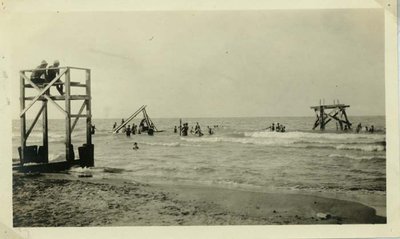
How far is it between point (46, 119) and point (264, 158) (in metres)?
1.33

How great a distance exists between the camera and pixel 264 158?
8.64 ft

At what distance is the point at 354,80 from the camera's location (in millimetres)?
2648

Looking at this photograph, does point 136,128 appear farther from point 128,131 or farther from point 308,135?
point 308,135

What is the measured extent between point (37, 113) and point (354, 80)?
74.6 inches

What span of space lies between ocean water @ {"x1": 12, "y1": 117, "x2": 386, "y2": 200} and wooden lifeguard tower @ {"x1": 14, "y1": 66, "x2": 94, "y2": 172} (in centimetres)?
5

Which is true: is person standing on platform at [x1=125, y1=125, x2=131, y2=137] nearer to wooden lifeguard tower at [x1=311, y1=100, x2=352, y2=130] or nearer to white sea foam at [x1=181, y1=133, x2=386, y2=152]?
white sea foam at [x1=181, y1=133, x2=386, y2=152]

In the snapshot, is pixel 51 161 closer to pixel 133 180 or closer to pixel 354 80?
pixel 133 180

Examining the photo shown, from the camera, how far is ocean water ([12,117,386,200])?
2627 millimetres

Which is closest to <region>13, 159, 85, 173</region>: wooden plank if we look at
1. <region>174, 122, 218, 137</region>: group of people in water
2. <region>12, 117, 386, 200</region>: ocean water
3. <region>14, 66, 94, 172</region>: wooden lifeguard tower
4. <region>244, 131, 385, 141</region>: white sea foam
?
<region>14, 66, 94, 172</region>: wooden lifeguard tower

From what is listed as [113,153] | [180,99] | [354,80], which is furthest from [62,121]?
[354,80]

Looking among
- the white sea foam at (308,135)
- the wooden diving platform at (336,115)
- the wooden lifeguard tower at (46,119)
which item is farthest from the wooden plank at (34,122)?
the wooden diving platform at (336,115)

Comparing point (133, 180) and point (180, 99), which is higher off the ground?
point (180, 99)

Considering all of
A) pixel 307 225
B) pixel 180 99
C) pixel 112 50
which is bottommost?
pixel 307 225

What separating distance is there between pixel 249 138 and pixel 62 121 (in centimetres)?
113
